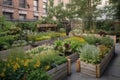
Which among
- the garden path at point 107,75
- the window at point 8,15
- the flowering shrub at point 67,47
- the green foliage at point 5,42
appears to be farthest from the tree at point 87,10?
the garden path at point 107,75

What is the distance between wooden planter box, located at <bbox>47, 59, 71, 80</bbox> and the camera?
459 centimetres

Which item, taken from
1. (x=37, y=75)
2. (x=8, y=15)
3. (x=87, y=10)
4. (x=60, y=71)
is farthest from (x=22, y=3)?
(x=37, y=75)

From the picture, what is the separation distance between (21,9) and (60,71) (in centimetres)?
1745

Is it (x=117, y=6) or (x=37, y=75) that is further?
(x=117, y=6)

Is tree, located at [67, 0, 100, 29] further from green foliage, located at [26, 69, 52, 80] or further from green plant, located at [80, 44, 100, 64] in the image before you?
green foliage, located at [26, 69, 52, 80]

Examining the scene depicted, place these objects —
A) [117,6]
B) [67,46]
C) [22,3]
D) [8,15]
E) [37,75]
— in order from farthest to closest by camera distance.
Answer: [22,3] < [8,15] < [117,6] < [67,46] < [37,75]

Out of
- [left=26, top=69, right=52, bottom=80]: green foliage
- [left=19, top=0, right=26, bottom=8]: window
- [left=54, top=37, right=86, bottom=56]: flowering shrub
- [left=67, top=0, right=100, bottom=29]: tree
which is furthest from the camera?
[left=19, top=0, right=26, bottom=8]: window

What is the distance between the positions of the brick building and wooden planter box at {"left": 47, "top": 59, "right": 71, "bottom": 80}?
14.2 m

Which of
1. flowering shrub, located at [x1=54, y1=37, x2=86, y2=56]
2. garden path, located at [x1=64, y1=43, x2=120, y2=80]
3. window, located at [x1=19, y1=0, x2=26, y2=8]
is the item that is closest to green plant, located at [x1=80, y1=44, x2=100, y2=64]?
garden path, located at [x1=64, y1=43, x2=120, y2=80]

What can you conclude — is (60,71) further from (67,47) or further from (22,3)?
(22,3)

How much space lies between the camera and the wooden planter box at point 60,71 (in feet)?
15.0

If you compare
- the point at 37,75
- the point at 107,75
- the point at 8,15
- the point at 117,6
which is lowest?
the point at 107,75

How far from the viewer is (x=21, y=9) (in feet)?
69.5

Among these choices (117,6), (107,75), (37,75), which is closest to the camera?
(37,75)
